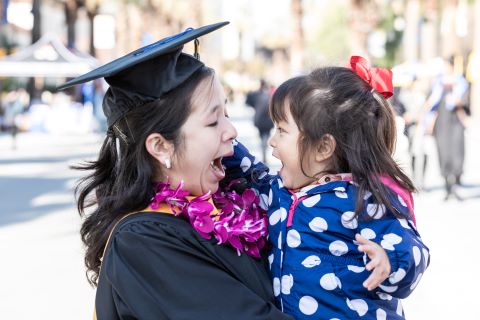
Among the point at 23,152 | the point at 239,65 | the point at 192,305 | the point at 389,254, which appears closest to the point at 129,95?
the point at 192,305

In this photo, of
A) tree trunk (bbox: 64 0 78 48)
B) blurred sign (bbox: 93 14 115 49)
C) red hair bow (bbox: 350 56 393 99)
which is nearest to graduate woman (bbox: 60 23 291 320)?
red hair bow (bbox: 350 56 393 99)

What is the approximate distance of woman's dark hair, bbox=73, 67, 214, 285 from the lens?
2.21m

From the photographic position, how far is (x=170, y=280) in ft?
6.73

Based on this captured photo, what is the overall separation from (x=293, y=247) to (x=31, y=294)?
4.70 metres

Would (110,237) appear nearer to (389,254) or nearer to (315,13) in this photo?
(389,254)

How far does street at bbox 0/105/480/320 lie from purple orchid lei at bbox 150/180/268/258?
2.24 m

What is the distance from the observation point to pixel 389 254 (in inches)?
87.4

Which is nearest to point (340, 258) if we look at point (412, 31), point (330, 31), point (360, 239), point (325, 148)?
point (360, 239)

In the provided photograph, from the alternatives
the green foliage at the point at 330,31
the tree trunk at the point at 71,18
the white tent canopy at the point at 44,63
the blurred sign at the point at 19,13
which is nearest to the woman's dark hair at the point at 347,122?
the white tent canopy at the point at 44,63

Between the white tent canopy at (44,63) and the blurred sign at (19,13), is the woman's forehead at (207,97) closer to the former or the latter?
the white tent canopy at (44,63)

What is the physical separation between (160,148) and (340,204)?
520 millimetres

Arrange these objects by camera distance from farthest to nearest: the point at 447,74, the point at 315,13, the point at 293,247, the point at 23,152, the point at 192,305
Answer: the point at 315,13 < the point at 23,152 < the point at 447,74 < the point at 293,247 < the point at 192,305

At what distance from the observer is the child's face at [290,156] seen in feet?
8.02

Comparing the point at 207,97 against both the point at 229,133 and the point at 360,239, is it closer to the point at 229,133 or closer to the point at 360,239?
the point at 229,133
